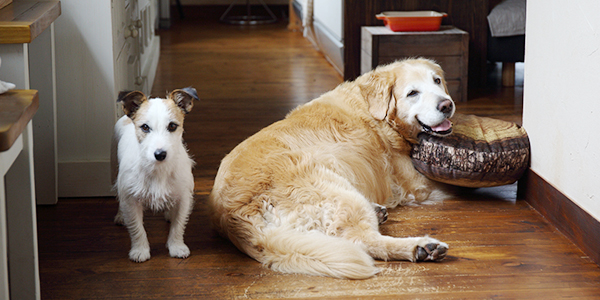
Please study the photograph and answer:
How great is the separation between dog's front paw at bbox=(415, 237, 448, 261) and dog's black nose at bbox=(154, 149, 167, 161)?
82 centimetres

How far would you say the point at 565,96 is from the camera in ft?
6.75

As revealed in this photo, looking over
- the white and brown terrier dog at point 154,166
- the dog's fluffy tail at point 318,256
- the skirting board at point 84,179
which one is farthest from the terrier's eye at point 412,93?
the skirting board at point 84,179

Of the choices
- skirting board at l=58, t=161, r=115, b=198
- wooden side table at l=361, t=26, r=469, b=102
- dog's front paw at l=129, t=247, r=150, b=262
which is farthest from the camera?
wooden side table at l=361, t=26, r=469, b=102

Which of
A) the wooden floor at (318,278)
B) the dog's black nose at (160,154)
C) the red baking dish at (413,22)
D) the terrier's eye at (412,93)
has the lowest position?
the wooden floor at (318,278)

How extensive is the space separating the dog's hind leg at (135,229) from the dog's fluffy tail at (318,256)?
424mm

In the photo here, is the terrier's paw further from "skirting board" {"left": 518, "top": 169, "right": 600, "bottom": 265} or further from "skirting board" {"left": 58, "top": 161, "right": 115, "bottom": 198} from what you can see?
"skirting board" {"left": 58, "top": 161, "right": 115, "bottom": 198}

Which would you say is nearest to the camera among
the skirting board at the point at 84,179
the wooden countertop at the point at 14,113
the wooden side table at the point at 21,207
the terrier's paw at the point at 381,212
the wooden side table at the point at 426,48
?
the wooden countertop at the point at 14,113

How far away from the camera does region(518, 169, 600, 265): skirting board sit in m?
1.89

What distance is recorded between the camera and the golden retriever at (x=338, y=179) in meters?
1.80

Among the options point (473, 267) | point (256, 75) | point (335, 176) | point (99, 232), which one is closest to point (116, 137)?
point (99, 232)

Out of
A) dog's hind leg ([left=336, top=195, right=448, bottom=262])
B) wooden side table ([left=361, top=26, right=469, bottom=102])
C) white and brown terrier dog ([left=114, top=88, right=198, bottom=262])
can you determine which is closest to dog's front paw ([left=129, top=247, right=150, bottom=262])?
white and brown terrier dog ([left=114, top=88, right=198, bottom=262])

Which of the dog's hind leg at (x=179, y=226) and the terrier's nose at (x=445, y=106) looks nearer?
the dog's hind leg at (x=179, y=226)

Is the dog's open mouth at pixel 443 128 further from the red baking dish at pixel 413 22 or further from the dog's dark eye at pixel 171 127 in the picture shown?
the red baking dish at pixel 413 22

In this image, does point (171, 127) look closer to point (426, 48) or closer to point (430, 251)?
point (430, 251)
